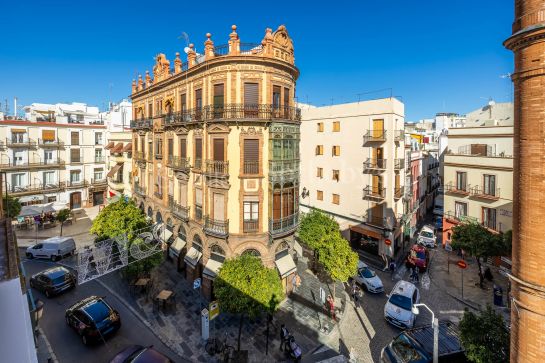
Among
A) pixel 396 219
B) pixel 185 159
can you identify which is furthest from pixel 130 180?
pixel 396 219

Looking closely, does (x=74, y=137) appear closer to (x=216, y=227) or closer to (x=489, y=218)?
(x=216, y=227)

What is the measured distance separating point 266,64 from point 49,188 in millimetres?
39498

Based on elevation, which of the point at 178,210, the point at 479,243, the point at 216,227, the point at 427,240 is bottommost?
the point at 427,240

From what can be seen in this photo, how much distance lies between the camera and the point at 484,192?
2802 cm

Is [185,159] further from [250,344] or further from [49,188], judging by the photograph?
[49,188]

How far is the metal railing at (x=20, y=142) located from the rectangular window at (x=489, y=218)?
56.2m

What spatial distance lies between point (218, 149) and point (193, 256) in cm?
903

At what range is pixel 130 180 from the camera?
1604 inches

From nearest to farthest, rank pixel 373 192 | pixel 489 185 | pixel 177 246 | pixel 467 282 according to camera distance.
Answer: pixel 467 282 < pixel 177 246 < pixel 489 185 < pixel 373 192

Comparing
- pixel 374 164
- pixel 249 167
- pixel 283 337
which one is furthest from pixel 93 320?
Answer: pixel 374 164

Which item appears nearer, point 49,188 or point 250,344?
point 250,344

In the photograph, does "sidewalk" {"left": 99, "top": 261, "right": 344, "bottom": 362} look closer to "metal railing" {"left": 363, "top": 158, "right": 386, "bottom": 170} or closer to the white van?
the white van

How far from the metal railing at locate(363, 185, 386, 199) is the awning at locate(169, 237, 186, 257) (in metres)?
18.6

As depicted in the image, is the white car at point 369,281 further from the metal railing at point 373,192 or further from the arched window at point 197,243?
the arched window at point 197,243
